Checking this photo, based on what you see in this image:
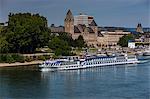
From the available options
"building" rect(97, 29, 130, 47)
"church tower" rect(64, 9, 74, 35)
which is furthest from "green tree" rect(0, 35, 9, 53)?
"building" rect(97, 29, 130, 47)

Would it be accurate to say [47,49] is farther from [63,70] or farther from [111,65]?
[63,70]

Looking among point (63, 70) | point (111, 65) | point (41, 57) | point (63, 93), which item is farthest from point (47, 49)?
point (63, 93)

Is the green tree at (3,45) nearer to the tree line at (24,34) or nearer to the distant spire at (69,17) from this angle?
the tree line at (24,34)

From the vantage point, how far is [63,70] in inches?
794

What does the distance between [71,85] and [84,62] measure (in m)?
7.01

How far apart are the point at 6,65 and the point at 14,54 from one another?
1.93 meters

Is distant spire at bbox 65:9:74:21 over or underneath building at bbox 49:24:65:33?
over

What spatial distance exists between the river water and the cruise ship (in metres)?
1.12

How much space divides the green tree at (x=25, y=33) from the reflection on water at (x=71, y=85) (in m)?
6.49

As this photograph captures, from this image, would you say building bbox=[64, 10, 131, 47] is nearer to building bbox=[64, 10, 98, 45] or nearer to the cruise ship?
building bbox=[64, 10, 98, 45]

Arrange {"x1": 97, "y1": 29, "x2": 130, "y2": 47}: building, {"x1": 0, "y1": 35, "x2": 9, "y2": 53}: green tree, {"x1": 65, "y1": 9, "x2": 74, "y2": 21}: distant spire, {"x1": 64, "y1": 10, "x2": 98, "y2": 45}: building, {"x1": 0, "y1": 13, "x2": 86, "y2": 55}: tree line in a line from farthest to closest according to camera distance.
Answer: {"x1": 97, "y1": 29, "x2": 130, "y2": 47}: building → {"x1": 64, "y1": 10, "x2": 98, "y2": 45}: building → {"x1": 65, "y1": 9, "x2": 74, "y2": 21}: distant spire → {"x1": 0, "y1": 13, "x2": 86, "y2": 55}: tree line → {"x1": 0, "y1": 35, "x2": 9, "y2": 53}: green tree

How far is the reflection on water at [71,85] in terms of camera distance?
1284 centimetres

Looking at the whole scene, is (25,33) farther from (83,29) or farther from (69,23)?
(83,29)

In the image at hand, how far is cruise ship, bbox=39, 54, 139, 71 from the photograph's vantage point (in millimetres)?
20172
